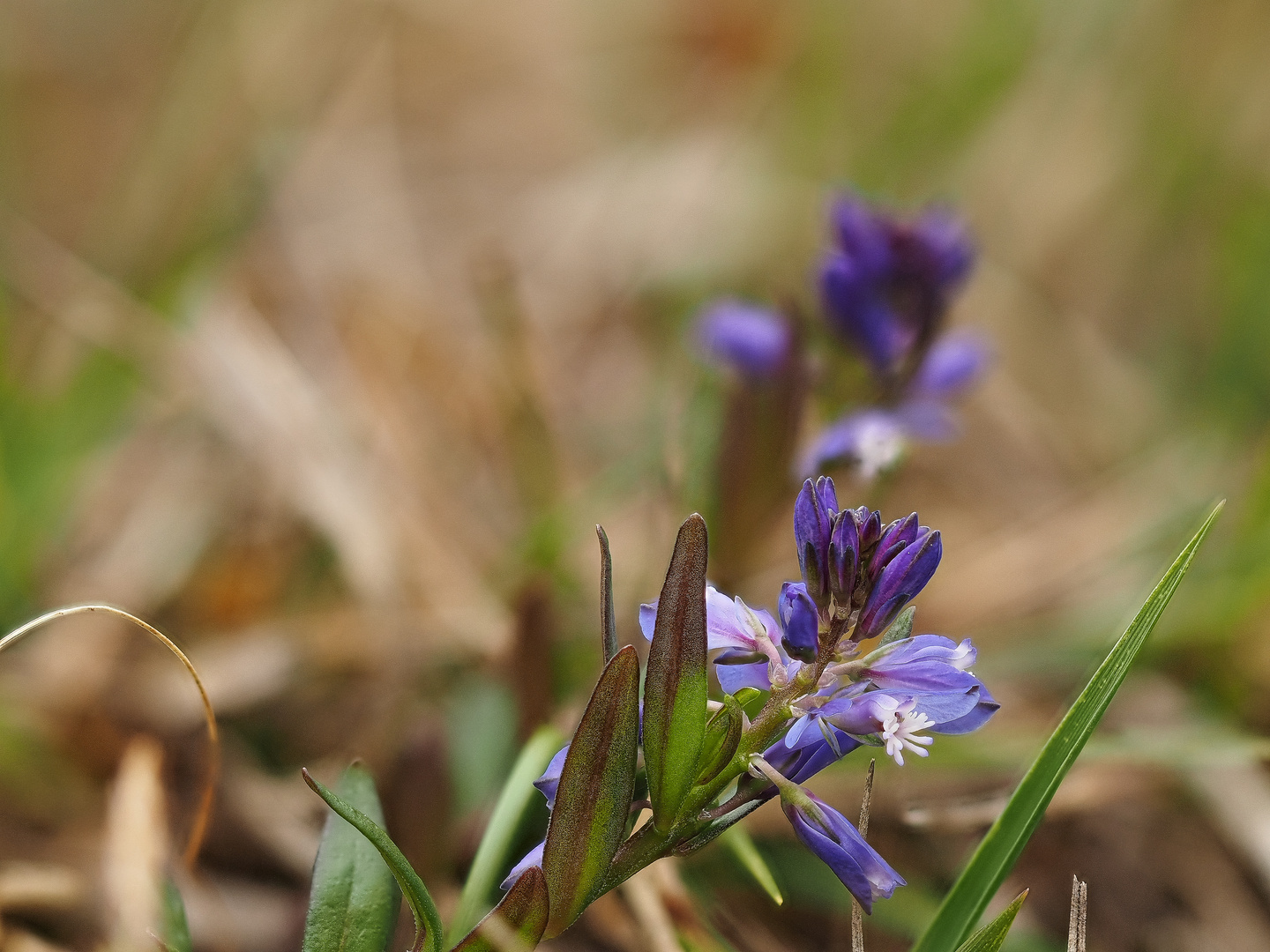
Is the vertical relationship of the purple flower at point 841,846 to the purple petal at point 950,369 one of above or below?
below

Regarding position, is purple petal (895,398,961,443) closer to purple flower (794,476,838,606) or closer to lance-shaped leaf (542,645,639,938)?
purple flower (794,476,838,606)

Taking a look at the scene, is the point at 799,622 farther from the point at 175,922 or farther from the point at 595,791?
the point at 175,922

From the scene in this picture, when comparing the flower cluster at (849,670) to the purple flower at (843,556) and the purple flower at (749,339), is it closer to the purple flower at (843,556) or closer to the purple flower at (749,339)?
the purple flower at (843,556)

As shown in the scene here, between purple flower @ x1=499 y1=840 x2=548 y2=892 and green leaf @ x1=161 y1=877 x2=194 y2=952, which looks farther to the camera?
green leaf @ x1=161 y1=877 x2=194 y2=952

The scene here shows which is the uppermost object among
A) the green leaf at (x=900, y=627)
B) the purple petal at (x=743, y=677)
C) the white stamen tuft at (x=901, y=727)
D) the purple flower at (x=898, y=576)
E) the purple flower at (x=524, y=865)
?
the purple flower at (x=898, y=576)

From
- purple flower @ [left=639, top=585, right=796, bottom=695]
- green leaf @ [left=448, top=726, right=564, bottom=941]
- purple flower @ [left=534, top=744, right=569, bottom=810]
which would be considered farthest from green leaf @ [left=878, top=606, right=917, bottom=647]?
green leaf @ [left=448, top=726, right=564, bottom=941]

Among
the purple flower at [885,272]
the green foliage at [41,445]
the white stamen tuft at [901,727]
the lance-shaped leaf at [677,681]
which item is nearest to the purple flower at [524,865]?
the lance-shaped leaf at [677,681]

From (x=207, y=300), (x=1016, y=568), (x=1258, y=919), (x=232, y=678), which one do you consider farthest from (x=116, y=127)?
(x=1258, y=919)
